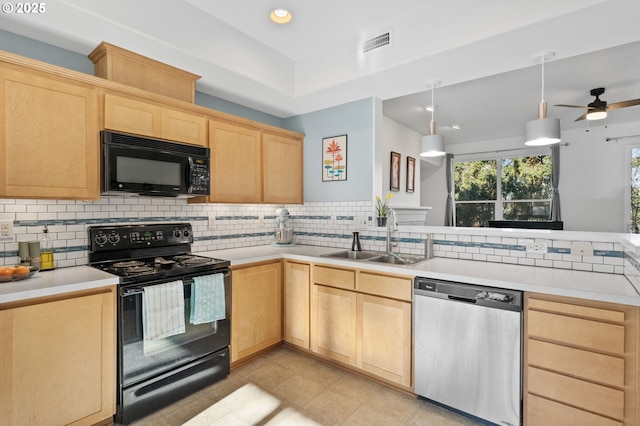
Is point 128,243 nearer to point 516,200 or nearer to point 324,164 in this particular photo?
point 324,164

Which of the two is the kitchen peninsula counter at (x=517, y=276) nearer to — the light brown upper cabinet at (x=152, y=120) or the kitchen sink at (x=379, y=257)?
the kitchen sink at (x=379, y=257)

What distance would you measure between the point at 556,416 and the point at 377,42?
274cm

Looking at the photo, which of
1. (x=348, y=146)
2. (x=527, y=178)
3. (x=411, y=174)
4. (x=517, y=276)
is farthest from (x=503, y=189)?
(x=517, y=276)

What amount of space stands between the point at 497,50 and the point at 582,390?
2.09 metres

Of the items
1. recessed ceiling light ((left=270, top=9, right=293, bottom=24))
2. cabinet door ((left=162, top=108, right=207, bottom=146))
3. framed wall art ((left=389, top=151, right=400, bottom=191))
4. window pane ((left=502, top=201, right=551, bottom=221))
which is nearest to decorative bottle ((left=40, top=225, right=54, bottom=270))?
cabinet door ((left=162, top=108, right=207, bottom=146))

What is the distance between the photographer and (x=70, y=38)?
6.77ft

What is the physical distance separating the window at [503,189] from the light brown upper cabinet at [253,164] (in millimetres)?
4657

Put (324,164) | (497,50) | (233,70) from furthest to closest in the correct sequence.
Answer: (324,164) < (233,70) < (497,50)

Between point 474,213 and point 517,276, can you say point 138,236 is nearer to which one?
point 517,276

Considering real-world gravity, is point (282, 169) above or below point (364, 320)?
above

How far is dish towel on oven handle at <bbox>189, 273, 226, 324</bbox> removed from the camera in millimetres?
2270

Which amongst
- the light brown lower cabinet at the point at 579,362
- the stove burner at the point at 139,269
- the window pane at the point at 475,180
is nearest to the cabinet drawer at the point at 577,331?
the light brown lower cabinet at the point at 579,362

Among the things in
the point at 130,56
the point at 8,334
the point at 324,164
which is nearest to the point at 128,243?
the point at 8,334

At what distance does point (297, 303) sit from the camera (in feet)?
9.62
